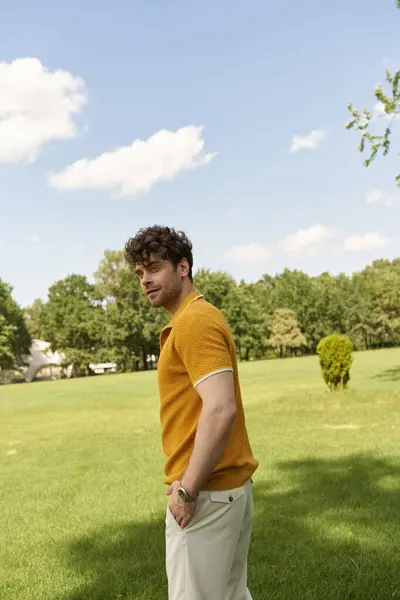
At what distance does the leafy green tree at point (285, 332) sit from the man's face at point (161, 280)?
89.0 metres

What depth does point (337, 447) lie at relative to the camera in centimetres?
1194

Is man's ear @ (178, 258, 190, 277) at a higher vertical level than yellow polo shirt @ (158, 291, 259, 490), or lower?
higher

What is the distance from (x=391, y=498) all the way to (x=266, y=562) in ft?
9.08

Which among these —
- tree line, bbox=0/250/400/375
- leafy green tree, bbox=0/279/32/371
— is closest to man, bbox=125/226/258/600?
tree line, bbox=0/250/400/375

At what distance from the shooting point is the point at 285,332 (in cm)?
9181

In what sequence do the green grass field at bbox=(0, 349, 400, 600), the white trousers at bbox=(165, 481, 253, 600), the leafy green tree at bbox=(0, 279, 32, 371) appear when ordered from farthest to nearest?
1. the leafy green tree at bbox=(0, 279, 32, 371)
2. the green grass field at bbox=(0, 349, 400, 600)
3. the white trousers at bbox=(165, 481, 253, 600)

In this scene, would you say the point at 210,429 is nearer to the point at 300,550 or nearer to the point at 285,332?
the point at 300,550

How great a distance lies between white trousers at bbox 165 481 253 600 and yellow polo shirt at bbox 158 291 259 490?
0.08 meters

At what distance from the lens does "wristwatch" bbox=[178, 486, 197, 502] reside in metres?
2.47

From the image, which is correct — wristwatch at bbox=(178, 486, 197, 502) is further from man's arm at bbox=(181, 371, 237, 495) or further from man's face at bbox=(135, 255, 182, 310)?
man's face at bbox=(135, 255, 182, 310)

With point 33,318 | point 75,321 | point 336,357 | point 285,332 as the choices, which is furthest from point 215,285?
point 336,357

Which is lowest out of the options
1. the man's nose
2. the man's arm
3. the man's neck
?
the man's arm

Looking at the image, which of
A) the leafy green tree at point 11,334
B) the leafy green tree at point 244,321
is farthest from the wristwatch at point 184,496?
the leafy green tree at point 244,321

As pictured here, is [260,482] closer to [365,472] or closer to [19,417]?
[365,472]
